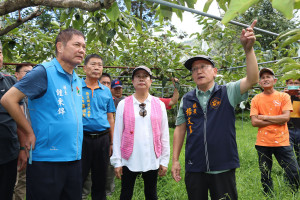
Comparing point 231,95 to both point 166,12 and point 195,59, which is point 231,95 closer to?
point 195,59

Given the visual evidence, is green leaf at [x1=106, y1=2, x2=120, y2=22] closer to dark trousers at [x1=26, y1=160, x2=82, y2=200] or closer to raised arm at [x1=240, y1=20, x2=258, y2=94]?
raised arm at [x1=240, y1=20, x2=258, y2=94]

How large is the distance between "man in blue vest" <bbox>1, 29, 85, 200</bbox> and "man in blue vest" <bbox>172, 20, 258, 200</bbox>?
0.89m

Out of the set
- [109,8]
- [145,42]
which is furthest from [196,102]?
[145,42]

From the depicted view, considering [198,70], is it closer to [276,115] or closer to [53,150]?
[53,150]

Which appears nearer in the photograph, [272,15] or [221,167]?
[221,167]

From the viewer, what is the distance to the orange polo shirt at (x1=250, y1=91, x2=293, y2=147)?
9.94 feet

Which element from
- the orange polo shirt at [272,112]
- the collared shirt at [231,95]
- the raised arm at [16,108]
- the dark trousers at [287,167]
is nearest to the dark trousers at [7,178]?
the raised arm at [16,108]

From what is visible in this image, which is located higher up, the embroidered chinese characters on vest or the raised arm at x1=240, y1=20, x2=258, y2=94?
the raised arm at x1=240, y1=20, x2=258, y2=94

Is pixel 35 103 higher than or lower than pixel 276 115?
higher

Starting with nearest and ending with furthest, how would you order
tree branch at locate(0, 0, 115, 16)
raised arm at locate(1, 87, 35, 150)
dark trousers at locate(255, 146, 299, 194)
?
tree branch at locate(0, 0, 115, 16) → raised arm at locate(1, 87, 35, 150) → dark trousers at locate(255, 146, 299, 194)

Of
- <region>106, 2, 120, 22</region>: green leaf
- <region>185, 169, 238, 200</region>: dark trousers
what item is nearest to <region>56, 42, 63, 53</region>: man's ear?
<region>106, 2, 120, 22</region>: green leaf

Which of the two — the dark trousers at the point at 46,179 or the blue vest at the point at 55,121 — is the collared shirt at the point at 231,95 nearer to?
the blue vest at the point at 55,121

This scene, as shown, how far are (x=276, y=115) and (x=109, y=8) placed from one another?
252cm

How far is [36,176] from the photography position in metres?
1.75
